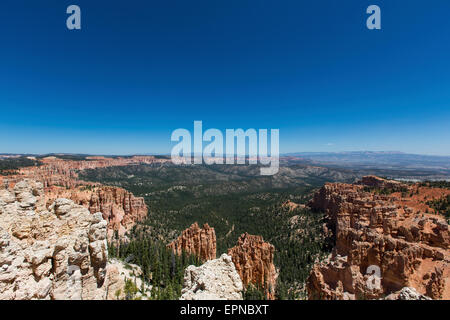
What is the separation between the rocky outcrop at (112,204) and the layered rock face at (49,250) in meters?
42.1

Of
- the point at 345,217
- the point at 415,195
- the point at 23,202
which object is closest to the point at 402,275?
the point at 345,217

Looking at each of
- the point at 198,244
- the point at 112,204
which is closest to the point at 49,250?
the point at 198,244

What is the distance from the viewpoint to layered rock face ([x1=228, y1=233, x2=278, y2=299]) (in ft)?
104

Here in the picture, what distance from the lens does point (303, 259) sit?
41.4 m

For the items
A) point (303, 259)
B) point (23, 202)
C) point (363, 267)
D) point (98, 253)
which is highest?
point (23, 202)

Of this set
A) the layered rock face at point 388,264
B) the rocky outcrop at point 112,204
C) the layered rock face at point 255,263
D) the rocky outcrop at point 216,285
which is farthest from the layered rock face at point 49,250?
the rocky outcrop at point 112,204

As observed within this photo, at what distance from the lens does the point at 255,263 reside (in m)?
32.8

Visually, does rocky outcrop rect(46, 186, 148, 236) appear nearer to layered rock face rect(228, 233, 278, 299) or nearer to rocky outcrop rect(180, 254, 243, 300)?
layered rock face rect(228, 233, 278, 299)

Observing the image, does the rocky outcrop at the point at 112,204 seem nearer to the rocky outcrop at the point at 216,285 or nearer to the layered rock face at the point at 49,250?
the layered rock face at the point at 49,250

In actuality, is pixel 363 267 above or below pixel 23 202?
below

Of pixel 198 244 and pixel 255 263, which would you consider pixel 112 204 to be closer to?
pixel 198 244

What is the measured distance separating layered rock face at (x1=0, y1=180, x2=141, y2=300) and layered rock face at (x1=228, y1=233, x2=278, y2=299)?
71.2ft
